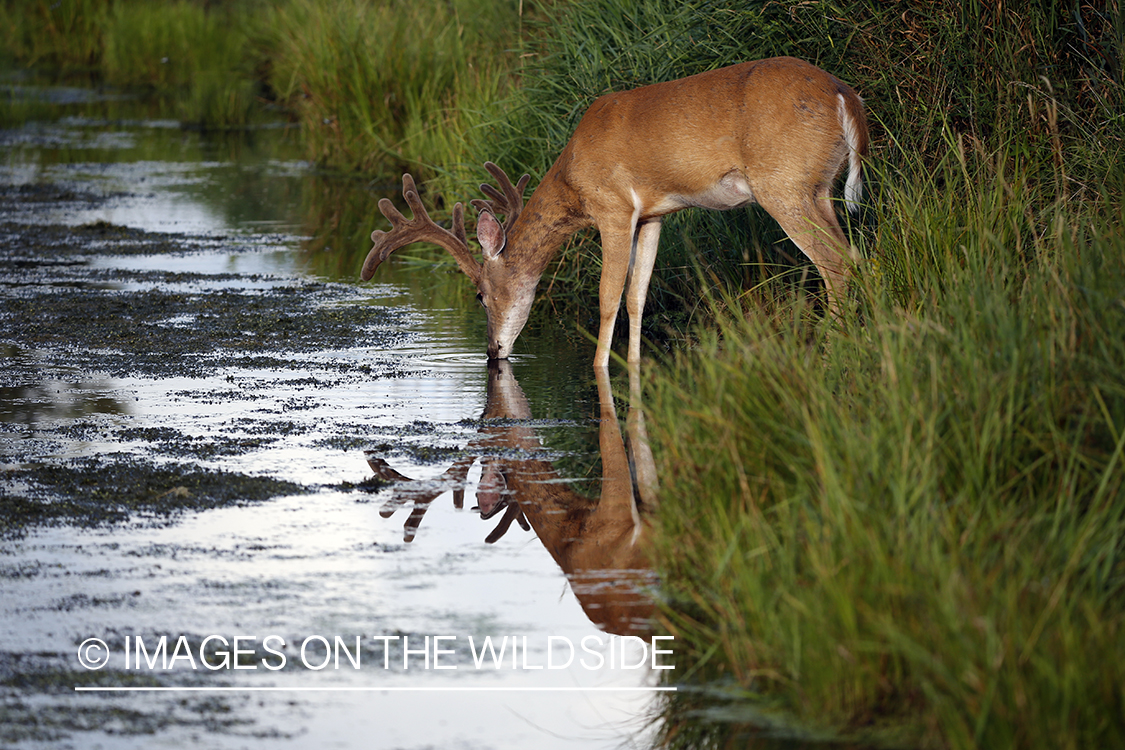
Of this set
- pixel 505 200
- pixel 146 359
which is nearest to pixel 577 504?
pixel 146 359

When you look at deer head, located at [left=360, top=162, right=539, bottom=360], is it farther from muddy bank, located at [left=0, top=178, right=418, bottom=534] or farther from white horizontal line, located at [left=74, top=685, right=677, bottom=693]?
white horizontal line, located at [left=74, top=685, right=677, bottom=693]

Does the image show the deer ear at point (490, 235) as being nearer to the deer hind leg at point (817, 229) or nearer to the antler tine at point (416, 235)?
the antler tine at point (416, 235)

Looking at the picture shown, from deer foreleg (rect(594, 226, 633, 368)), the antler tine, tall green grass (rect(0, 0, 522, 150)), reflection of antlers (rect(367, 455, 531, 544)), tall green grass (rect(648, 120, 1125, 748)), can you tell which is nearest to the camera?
tall green grass (rect(648, 120, 1125, 748))

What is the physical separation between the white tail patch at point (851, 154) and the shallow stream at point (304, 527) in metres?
1.81

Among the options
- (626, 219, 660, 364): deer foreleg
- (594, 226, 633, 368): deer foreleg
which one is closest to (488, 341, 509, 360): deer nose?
(594, 226, 633, 368): deer foreleg

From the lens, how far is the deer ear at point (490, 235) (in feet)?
32.4

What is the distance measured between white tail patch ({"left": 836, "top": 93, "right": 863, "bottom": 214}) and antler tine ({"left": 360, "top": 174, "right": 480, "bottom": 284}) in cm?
267

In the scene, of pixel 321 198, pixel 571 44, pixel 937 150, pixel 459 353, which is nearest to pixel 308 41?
pixel 321 198

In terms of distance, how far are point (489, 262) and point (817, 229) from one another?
7.87 ft

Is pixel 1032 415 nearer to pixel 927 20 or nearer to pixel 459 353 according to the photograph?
pixel 927 20

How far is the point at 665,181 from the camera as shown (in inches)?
357

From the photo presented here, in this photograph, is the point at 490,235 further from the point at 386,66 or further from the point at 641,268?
the point at 386,66

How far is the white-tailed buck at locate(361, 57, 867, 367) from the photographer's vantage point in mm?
8570

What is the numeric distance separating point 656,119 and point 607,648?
188 inches
